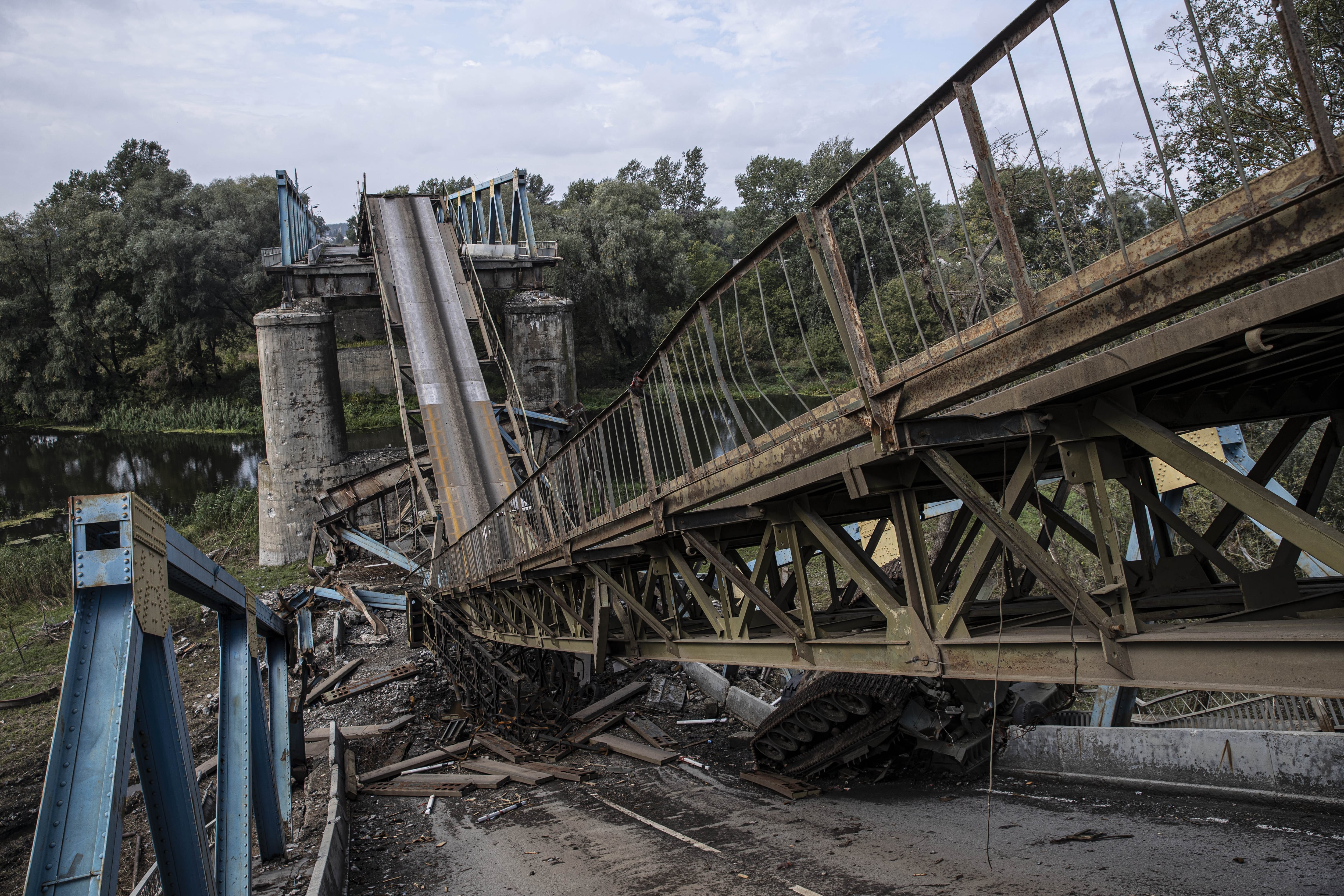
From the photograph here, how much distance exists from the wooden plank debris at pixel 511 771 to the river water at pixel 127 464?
27.1m

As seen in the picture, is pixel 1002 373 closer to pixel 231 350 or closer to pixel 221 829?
pixel 221 829

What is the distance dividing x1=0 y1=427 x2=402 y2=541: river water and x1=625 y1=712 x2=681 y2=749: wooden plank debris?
2658cm

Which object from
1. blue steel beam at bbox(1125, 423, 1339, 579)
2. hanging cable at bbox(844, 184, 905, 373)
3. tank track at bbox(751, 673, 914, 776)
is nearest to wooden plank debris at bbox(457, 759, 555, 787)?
tank track at bbox(751, 673, 914, 776)

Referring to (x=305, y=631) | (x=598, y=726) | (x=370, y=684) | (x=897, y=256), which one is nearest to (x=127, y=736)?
(x=897, y=256)

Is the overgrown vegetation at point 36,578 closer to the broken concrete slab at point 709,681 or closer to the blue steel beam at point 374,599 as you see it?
the blue steel beam at point 374,599

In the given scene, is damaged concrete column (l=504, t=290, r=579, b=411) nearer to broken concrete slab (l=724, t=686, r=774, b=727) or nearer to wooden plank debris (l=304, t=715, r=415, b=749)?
wooden plank debris (l=304, t=715, r=415, b=749)

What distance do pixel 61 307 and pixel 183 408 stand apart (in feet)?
22.5

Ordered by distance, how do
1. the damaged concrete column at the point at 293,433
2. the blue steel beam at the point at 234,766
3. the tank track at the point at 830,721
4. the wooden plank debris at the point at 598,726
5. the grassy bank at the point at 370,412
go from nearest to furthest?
1. the blue steel beam at the point at 234,766
2. the tank track at the point at 830,721
3. the wooden plank debris at the point at 598,726
4. the damaged concrete column at the point at 293,433
5. the grassy bank at the point at 370,412

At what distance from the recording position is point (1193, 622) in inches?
139

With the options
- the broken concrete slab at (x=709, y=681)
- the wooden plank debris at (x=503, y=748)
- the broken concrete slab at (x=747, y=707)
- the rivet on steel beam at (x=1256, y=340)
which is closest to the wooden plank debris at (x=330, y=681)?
the wooden plank debris at (x=503, y=748)

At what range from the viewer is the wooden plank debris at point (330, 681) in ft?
44.7

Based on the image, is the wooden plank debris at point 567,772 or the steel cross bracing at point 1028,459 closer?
the steel cross bracing at point 1028,459

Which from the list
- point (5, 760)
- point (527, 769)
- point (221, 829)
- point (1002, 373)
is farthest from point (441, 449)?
point (1002, 373)

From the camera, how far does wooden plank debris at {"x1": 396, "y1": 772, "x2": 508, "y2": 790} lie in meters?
9.12
